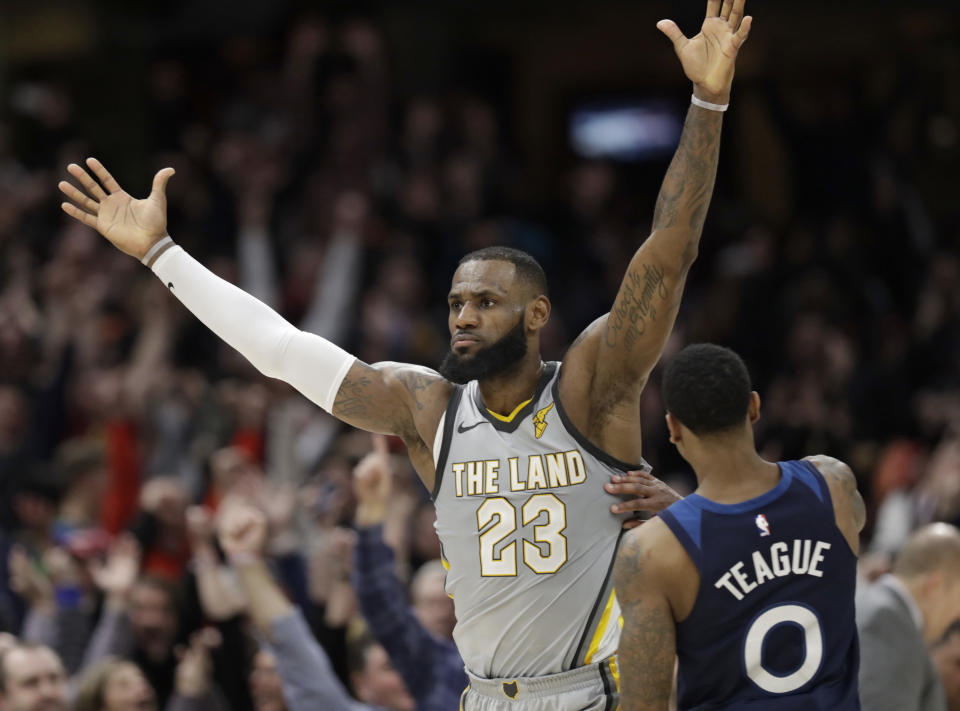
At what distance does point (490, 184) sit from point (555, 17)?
286 centimetres

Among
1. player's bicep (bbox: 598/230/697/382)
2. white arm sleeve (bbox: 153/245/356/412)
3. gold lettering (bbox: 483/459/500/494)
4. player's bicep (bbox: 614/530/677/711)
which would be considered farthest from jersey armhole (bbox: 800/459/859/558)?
white arm sleeve (bbox: 153/245/356/412)

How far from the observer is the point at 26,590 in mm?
7543

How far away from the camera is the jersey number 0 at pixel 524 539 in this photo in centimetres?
445

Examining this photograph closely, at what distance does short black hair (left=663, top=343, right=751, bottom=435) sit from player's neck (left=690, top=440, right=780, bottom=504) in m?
0.06

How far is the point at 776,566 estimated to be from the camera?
3.76 metres

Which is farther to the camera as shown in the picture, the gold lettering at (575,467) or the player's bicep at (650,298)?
the gold lettering at (575,467)

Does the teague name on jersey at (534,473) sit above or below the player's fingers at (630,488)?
above

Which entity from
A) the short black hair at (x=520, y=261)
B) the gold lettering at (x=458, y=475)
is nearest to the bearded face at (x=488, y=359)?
the short black hair at (x=520, y=261)

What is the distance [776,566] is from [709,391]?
0.49m

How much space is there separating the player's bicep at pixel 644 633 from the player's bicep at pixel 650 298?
0.76m

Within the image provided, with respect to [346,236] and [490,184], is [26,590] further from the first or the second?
[490,184]

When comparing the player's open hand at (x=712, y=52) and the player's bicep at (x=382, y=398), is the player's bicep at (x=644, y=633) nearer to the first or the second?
the player's bicep at (x=382, y=398)

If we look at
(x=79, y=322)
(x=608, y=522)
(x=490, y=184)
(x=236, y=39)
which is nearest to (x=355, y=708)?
(x=608, y=522)

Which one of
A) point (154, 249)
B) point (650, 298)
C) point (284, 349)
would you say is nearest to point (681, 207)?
point (650, 298)
